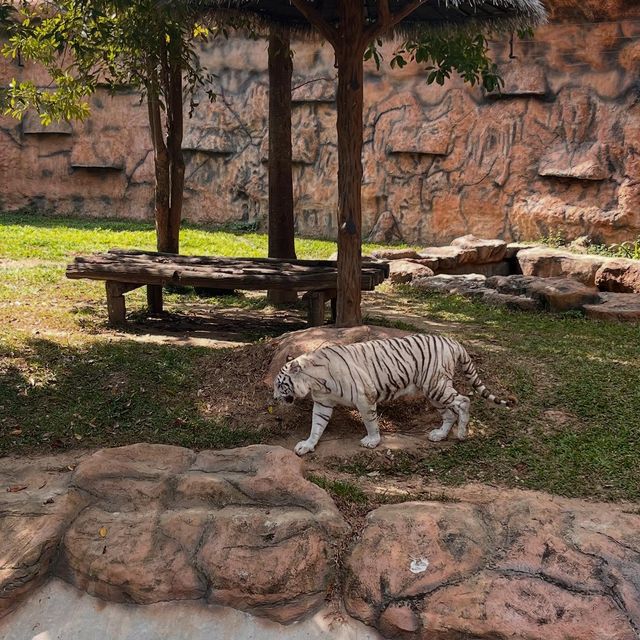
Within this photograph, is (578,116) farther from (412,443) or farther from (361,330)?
(412,443)

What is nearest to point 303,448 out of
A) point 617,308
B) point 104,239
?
point 617,308

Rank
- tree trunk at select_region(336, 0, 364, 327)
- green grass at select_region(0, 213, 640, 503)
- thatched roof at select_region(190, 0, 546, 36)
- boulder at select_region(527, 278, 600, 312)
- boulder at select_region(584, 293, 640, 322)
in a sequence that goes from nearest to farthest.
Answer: green grass at select_region(0, 213, 640, 503) → tree trunk at select_region(336, 0, 364, 327) → thatched roof at select_region(190, 0, 546, 36) → boulder at select_region(584, 293, 640, 322) → boulder at select_region(527, 278, 600, 312)

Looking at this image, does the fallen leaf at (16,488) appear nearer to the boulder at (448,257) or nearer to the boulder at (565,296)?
the boulder at (565,296)

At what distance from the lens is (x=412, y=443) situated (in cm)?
515

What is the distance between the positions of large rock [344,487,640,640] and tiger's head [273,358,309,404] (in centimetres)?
118

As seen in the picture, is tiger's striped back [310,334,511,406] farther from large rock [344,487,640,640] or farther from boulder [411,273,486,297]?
boulder [411,273,486,297]

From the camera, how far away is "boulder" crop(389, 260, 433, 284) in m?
11.3

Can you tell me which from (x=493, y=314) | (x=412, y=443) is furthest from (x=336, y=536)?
(x=493, y=314)

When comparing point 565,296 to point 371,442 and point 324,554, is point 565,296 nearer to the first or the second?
point 371,442

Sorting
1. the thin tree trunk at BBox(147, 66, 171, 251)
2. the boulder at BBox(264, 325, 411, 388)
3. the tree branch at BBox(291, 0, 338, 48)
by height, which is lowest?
the boulder at BBox(264, 325, 411, 388)

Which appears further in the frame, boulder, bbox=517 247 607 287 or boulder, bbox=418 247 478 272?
boulder, bbox=418 247 478 272

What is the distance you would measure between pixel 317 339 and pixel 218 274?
197 centimetres

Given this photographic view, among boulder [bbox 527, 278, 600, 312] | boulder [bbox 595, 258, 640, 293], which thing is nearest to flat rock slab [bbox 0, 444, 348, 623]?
boulder [bbox 527, 278, 600, 312]

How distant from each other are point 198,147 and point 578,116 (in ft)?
26.6
